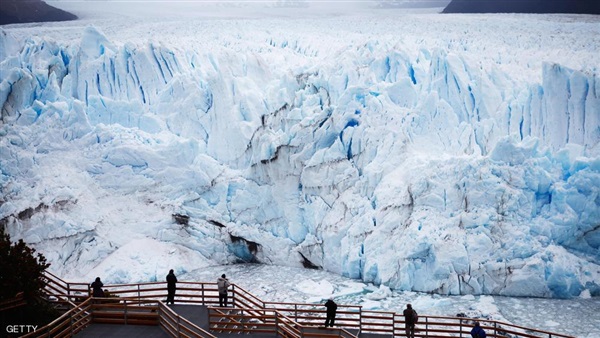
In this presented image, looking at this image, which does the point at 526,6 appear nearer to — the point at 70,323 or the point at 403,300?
the point at 403,300

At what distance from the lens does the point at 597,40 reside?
1802 cm

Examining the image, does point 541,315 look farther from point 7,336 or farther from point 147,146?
point 147,146

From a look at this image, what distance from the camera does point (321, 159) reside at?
16.3 m

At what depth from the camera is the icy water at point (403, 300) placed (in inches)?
479

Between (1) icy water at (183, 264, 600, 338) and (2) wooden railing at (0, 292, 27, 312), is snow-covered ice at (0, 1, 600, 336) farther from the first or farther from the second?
(2) wooden railing at (0, 292, 27, 312)

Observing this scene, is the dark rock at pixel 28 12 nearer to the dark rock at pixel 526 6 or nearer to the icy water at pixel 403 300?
the icy water at pixel 403 300

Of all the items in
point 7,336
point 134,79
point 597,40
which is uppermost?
point 597,40

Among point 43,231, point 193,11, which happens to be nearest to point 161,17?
point 193,11

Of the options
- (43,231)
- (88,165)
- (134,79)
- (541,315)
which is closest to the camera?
(541,315)

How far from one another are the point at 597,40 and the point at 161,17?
16697 millimetres

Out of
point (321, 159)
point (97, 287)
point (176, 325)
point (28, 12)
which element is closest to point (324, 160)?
point (321, 159)

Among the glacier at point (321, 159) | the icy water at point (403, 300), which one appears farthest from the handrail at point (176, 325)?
the glacier at point (321, 159)

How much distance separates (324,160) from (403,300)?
451cm

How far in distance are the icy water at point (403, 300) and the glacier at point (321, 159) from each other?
0.38 m
